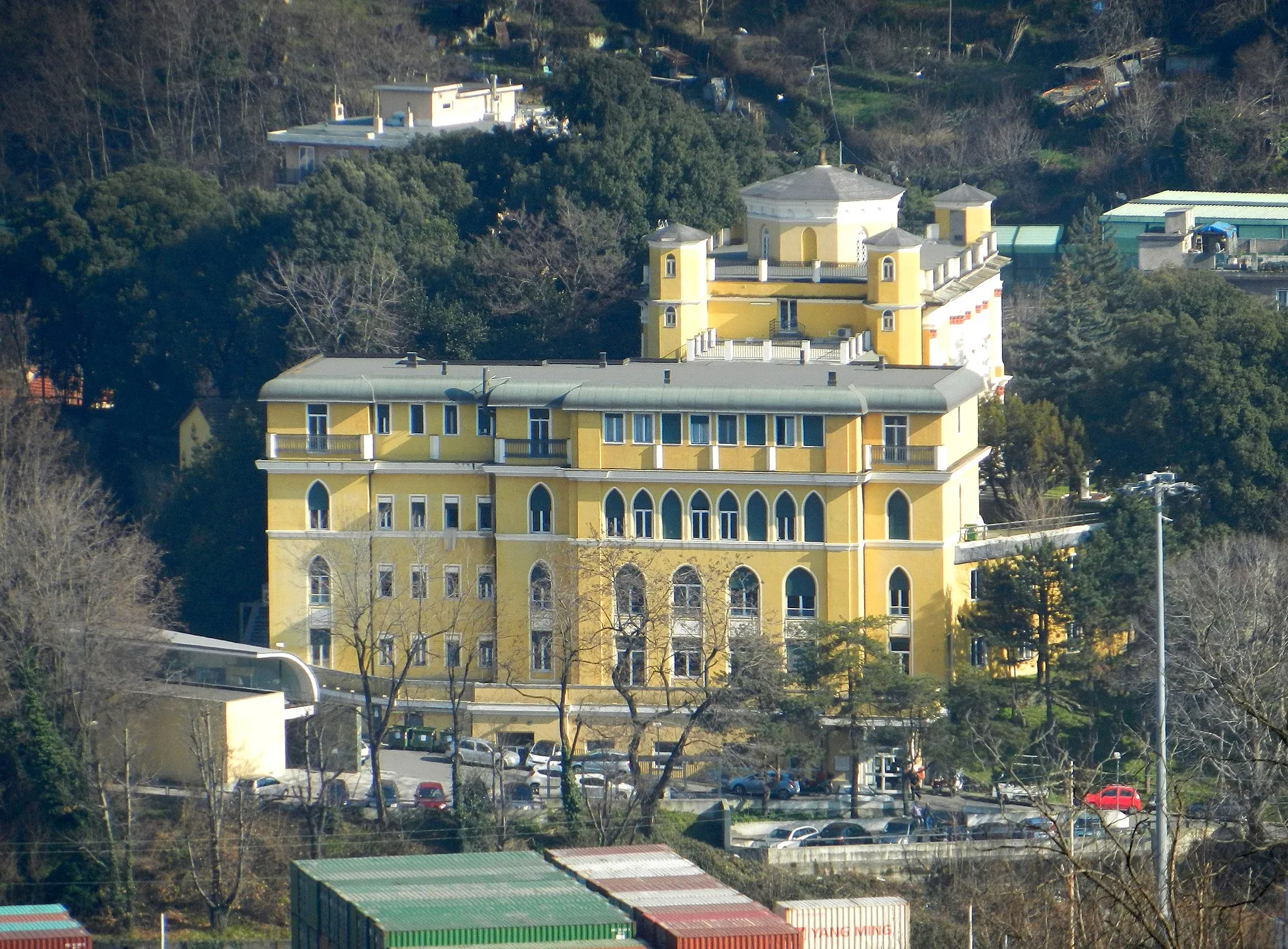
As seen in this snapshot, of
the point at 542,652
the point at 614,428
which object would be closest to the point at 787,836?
the point at 542,652

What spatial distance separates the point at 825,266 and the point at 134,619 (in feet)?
58.3

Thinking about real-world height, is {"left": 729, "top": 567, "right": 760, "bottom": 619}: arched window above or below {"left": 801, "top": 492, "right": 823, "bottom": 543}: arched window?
below

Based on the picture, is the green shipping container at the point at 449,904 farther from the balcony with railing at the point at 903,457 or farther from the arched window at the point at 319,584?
the balcony with railing at the point at 903,457

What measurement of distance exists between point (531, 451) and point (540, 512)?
3.72 ft

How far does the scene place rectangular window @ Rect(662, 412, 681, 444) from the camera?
56.0 m

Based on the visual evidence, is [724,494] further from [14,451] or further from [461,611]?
[14,451]

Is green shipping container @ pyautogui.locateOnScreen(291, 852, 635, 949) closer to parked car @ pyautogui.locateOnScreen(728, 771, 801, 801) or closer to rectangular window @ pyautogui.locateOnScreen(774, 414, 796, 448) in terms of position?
parked car @ pyautogui.locateOnScreen(728, 771, 801, 801)

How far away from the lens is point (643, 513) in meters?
56.2

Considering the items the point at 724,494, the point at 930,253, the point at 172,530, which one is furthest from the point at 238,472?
the point at 930,253

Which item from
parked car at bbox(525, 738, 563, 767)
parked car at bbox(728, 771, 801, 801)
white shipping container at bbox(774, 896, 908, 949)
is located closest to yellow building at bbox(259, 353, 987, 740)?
parked car at bbox(525, 738, 563, 767)

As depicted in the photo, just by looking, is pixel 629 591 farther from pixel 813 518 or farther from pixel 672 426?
pixel 813 518

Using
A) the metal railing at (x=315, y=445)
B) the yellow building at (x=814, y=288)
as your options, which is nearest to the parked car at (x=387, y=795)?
the metal railing at (x=315, y=445)

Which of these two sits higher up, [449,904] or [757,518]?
[757,518]

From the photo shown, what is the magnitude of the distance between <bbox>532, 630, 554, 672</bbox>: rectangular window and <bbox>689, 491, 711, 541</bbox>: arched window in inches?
135
